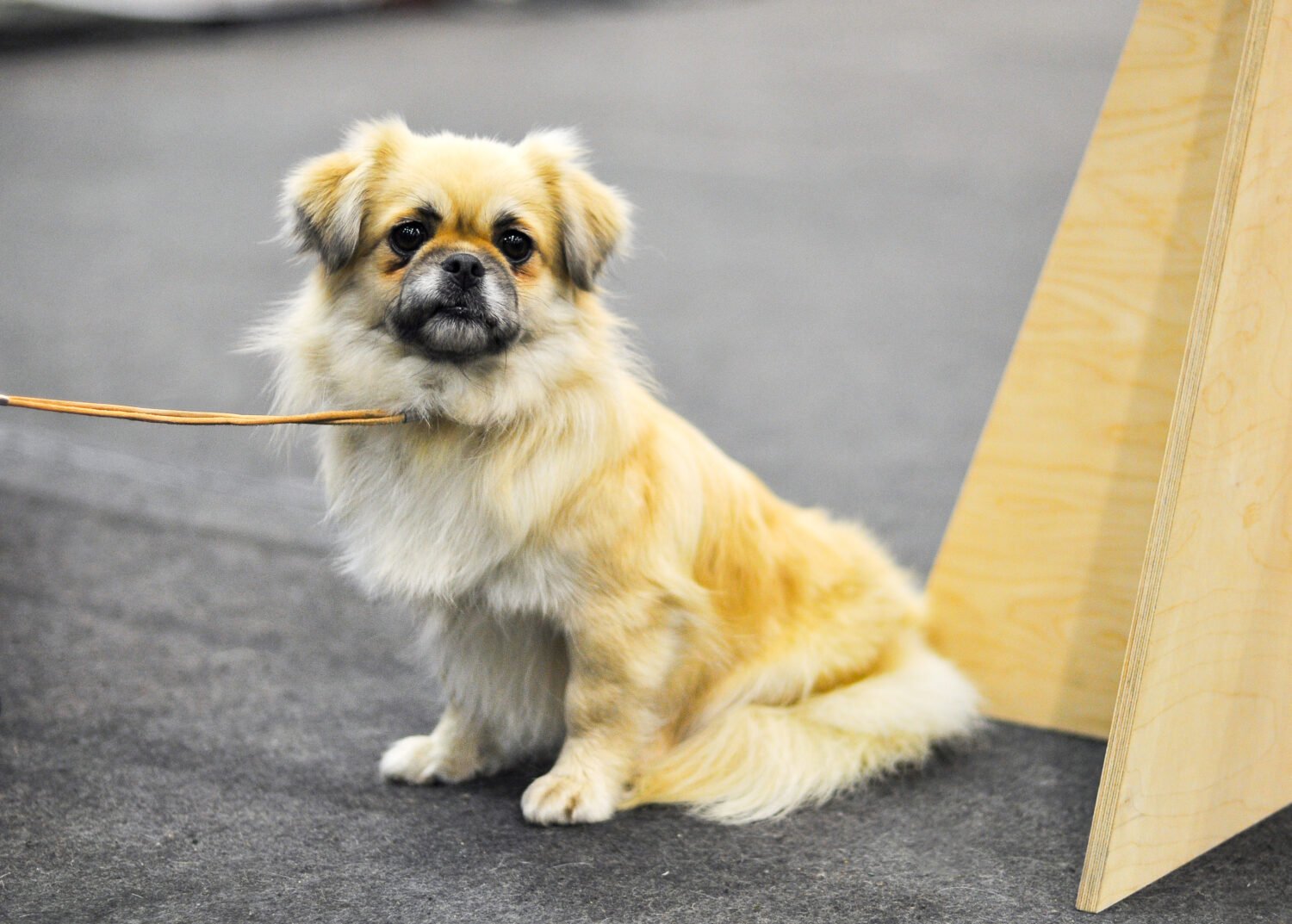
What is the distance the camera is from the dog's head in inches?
75.6

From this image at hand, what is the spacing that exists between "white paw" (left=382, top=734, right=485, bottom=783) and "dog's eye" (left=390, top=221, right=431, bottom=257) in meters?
0.89

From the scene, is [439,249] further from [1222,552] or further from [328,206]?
[1222,552]

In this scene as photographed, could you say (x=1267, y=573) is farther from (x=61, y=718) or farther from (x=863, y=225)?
(x=863, y=225)

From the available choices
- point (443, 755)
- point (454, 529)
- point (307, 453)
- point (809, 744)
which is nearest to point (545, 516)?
point (454, 529)

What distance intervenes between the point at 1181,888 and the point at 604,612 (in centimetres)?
99

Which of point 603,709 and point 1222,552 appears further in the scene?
point 603,709

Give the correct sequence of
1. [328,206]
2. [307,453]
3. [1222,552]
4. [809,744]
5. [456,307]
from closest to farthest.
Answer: [1222,552] < [456,307] < [328,206] < [809,744] < [307,453]

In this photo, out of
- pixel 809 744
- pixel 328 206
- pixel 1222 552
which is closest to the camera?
pixel 1222 552

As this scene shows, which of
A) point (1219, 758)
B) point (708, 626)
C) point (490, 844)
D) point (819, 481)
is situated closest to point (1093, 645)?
point (1219, 758)

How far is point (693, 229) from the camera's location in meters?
7.11

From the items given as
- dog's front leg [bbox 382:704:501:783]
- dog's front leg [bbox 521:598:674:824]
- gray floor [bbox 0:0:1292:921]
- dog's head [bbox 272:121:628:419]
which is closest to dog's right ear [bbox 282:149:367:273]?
dog's head [bbox 272:121:628:419]

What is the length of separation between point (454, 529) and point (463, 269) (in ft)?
1.38

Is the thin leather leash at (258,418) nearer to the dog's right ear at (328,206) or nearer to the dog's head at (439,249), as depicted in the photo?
the dog's head at (439,249)

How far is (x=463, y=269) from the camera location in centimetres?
189
